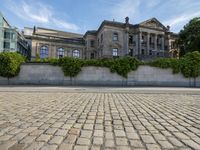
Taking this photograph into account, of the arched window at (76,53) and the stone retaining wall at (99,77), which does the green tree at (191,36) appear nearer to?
the stone retaining wall at (99,77)

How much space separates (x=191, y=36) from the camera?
46531mm

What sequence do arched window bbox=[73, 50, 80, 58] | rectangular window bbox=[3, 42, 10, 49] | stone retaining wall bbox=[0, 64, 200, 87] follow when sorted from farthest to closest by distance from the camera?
arched window bbox=[73, 50, 80, 58], rectangular window bbox=[3, 42, 10, 49], stone retaining wall bbox=[0, 64, 200, 87]

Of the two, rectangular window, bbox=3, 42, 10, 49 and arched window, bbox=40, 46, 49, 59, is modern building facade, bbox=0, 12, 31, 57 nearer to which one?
rectangular window, bbox=3, 42, 10, 49

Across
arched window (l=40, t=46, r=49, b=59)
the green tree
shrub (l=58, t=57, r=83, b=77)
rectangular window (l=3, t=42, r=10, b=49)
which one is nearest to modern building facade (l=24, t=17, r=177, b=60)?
arched window (l=40, t=46, r=49, b=59)

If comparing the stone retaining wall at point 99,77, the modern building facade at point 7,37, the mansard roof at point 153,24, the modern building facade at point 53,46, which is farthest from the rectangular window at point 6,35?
the mansard roof at point 153,24

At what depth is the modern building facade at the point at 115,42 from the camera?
58.3 metres

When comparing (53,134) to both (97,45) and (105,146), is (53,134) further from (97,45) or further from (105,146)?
(97,45)

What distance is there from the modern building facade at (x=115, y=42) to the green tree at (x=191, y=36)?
8.68m

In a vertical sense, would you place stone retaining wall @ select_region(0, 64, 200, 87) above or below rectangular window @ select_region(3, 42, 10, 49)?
below

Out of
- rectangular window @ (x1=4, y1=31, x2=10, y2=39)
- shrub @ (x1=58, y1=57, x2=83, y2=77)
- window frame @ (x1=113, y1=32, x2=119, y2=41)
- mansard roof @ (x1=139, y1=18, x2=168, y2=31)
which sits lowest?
shrub @ (x1=58, y1=57, x2=83, y2=77)

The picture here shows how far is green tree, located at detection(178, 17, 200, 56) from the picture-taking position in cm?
4491

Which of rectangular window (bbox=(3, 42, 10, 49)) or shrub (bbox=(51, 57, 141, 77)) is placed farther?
rectangular window (bbox=(3, 42, 10, 49))

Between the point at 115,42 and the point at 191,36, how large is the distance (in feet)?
65.8

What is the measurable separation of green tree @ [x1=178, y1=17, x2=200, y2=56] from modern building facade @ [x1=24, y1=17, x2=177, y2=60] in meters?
8.68
